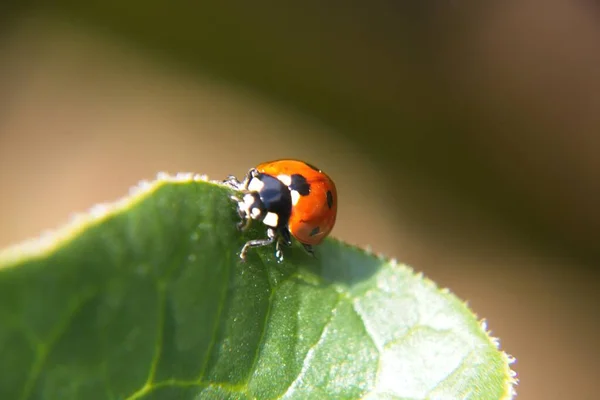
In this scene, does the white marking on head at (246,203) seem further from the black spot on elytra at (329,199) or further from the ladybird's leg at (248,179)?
the black spot on elytra at (329,199)

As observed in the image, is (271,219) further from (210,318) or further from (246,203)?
(210,318)

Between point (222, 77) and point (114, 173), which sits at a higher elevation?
point (222, 77)

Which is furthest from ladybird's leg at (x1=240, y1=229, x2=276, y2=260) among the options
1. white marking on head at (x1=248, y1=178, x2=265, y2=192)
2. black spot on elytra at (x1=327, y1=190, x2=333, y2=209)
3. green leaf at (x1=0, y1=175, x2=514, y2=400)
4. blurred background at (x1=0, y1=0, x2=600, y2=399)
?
blurred background at (x1=0, y1=0, x2=600, y2=399)

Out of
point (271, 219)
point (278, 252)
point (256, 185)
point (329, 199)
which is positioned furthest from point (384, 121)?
point (278, 252)

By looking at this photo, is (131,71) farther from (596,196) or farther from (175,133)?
(596,196)

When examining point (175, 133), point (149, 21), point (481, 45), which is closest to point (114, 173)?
point (175, 133)

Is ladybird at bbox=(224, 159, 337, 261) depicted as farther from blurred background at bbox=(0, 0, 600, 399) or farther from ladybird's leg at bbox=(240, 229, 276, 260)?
blurred background at bbox=(0, 0, 600, 399)
